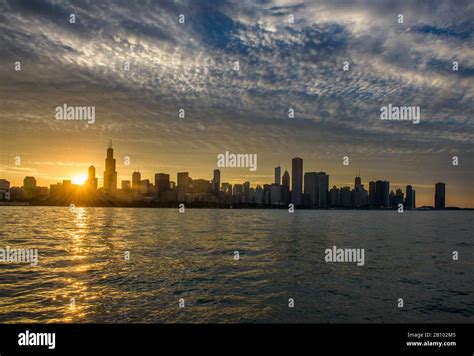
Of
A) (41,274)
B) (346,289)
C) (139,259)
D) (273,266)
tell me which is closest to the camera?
(346,289)

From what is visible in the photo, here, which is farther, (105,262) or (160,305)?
(105,262)

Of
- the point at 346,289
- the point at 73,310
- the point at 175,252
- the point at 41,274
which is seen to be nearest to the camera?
the point at 73,310
